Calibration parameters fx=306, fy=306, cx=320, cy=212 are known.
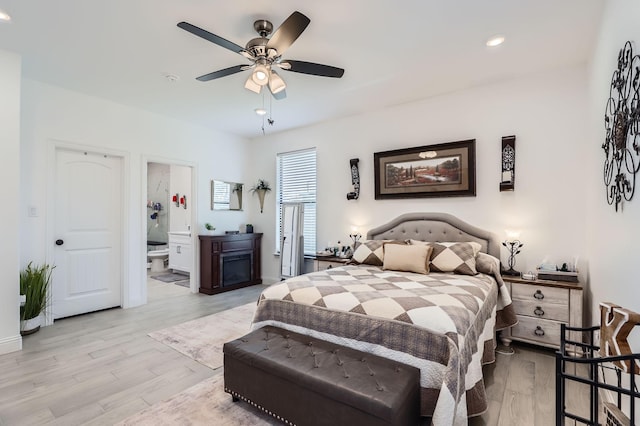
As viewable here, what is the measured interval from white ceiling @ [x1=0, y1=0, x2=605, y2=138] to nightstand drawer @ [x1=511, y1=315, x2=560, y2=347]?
261 cm

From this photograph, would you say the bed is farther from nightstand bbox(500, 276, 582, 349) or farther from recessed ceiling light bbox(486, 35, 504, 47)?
recessed ceiling light bbox(486, 35, 504, 47)

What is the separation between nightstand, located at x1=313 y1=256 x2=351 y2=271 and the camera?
428 centimetres

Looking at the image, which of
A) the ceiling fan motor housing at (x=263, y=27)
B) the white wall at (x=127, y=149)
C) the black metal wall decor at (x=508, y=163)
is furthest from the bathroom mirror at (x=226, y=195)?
the black metal wall decor at (x=508, y=163)

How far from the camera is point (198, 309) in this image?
170 inches

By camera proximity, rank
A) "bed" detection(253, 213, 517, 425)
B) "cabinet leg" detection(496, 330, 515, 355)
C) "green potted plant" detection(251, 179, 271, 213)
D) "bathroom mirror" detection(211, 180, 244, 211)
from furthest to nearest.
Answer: "green potted plant" detection(251, 179, 271, 213) < "bathroom mirror" detection(211, 180, 244, 211) < "cabinet leg" detection(496, 330, 515, 355) < "bed" detection(253, 213, 517, 425)

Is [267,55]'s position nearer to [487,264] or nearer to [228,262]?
[487,264]

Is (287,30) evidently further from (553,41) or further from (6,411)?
(6,411)

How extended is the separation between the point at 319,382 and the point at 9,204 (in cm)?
342

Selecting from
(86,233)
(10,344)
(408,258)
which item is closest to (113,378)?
(10,344)

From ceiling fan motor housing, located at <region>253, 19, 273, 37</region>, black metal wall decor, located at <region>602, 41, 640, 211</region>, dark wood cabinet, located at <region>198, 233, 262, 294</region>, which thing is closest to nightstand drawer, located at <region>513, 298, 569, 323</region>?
black metal wall decor, located at <region>602, 41, 640, 211</region>

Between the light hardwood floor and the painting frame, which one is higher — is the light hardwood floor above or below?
below

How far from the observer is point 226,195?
5.75 m

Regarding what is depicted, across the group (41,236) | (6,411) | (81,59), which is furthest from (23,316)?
(81,59)

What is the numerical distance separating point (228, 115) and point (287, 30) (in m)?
2.93
